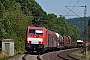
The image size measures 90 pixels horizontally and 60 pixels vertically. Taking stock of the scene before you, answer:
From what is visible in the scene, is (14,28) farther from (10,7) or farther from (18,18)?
(10,7)

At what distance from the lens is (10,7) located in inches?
2972

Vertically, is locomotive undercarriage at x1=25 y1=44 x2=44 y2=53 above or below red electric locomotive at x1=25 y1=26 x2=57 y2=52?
below

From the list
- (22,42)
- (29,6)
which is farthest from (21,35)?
(29,6)

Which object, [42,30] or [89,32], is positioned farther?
[89,32]

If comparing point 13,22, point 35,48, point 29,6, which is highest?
point 29,6

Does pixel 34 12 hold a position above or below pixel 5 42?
above

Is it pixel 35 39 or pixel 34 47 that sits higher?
pixel 35 39

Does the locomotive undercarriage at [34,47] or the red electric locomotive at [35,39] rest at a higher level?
the red electric locomotive at [35,39]

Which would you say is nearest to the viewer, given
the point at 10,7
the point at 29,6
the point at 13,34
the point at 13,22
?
the point at 13,34

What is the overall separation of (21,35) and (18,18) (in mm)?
4920

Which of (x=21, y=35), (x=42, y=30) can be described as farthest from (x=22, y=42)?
(x=42, y=30)

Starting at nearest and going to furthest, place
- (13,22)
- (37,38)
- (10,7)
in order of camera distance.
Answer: (37,38) < (13,22) < (10,7)

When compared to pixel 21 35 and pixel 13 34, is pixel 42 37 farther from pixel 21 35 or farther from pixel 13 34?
pixel 21 35

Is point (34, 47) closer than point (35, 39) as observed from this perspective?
No
